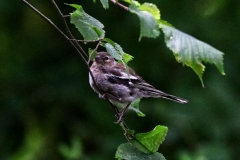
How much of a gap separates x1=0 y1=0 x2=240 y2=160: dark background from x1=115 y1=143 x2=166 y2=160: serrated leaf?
161 inches

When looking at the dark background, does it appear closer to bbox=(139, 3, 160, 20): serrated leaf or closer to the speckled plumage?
the speckled plumage

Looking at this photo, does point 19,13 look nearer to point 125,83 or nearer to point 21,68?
point 21,68

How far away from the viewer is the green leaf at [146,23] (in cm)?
210

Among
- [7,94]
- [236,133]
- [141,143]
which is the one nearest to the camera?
[141,143]

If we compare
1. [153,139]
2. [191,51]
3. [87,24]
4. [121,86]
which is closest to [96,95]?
[121,86]

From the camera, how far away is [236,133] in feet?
23.9

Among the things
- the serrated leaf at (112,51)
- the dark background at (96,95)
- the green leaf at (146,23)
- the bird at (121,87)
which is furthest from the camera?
the dark background at (96,95)

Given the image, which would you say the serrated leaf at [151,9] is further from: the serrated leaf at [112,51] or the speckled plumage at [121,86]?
the speckled plumage at [121,86]

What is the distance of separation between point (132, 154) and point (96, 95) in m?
4.84

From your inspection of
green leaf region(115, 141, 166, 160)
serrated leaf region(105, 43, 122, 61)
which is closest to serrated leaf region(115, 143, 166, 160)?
green leaf region(115, 141, 166, 160)

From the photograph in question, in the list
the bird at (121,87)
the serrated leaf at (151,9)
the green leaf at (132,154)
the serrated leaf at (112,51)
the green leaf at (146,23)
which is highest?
the green leaf at (146,23)

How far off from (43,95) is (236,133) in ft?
9.00

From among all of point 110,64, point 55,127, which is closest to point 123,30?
point 55,127

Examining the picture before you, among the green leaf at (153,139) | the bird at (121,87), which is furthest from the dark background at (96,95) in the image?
the green leaf at (153,139)
